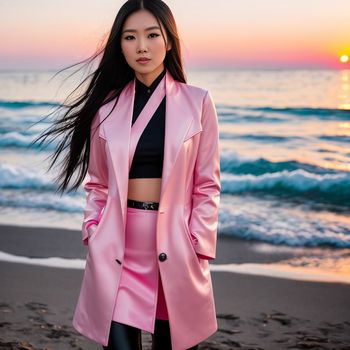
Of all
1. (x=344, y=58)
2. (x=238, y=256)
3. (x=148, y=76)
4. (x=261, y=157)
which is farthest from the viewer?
(x=344, y=58)

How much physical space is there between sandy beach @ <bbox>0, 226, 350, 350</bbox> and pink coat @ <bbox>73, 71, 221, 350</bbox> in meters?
1.37

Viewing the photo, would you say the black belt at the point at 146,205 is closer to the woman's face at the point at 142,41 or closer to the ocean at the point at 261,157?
the woman's face at the point at 142,41

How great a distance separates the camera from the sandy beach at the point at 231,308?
3965 mm

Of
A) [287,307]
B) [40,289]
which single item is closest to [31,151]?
[40,289]

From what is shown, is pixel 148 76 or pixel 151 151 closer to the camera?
pixel 151 151

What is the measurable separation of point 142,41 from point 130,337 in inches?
41.9

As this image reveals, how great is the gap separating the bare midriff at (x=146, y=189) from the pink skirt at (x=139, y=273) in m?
0.05

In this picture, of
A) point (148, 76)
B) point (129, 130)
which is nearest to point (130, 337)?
point (129, 130)

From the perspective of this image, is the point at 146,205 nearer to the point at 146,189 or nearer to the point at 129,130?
the point at 146,189

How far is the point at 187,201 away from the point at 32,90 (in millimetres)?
13362

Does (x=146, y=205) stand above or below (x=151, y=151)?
below

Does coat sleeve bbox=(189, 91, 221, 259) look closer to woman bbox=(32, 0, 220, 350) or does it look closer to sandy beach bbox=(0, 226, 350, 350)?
woman bbox=(32, 0, 220, 350)

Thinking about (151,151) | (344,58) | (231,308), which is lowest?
(231,308)

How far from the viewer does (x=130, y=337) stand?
8.17ft
